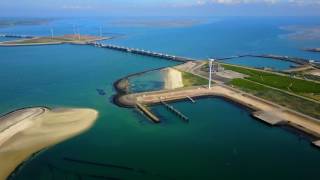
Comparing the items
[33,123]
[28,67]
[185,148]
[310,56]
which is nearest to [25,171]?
[33,123]

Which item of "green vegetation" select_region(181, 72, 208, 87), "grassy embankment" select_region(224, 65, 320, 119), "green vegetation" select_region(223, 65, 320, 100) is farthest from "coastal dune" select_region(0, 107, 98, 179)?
"green vegetation" select_region(223, 65, 320, 100)

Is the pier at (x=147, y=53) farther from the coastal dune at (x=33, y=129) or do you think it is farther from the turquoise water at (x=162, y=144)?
the coastal dune at (x=33, y=129)

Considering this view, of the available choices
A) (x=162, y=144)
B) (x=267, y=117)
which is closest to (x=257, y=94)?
(x=267, y=117)

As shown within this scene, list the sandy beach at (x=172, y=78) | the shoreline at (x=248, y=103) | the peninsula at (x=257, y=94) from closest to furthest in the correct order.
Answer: the shoreline at (x=248, y=103)
the peninsula at (x=257, y=94)
the sandy beach at (x=172, y=78)

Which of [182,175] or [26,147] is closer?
[182,175]

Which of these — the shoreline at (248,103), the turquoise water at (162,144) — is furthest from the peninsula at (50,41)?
the shoreline at (248,103)

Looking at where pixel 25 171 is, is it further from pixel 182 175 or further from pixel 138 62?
pixel 138 62
